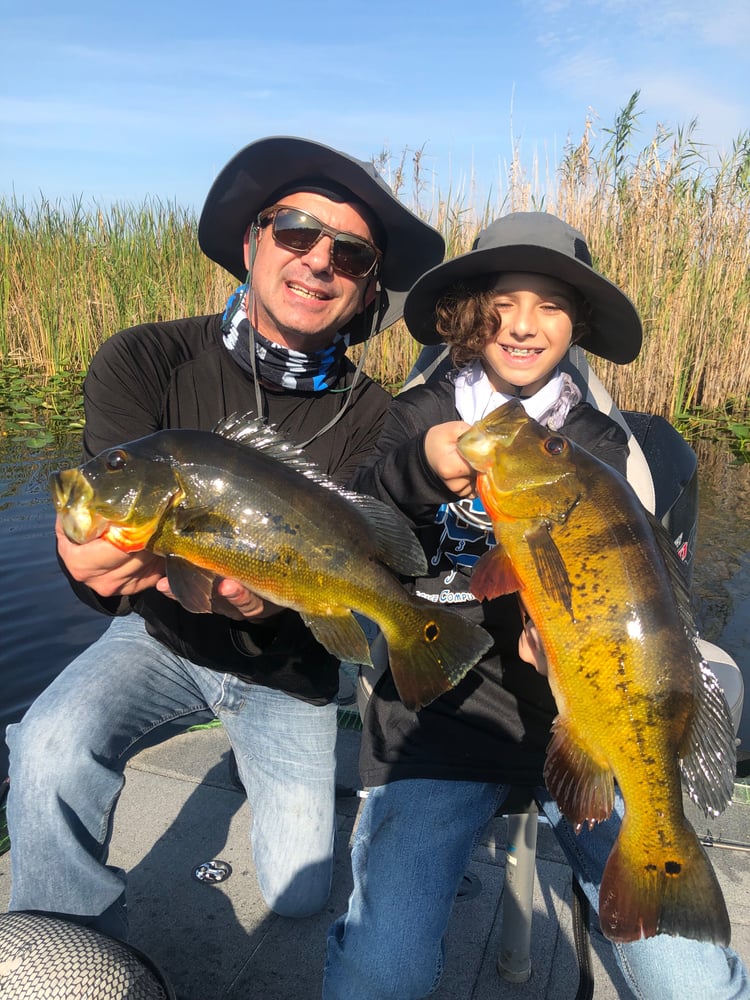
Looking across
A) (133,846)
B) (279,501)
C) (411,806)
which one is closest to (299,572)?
(279,501)

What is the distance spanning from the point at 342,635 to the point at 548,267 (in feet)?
4.56

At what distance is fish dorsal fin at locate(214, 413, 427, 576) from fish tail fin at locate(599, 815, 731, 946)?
0.87m

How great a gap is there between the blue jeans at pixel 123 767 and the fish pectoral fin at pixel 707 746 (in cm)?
146

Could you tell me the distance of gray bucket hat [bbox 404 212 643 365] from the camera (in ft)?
7.96

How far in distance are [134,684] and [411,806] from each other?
1.13 metres

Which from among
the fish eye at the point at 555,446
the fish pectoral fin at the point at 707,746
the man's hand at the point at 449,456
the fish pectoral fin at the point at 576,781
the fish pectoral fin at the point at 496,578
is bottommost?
the fish pectoral fin at the point at 576,781

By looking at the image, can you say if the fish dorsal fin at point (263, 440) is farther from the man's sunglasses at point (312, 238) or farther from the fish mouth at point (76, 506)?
the man's sunglasses at point (312, 238)

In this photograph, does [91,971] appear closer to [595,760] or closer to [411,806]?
[411,806]

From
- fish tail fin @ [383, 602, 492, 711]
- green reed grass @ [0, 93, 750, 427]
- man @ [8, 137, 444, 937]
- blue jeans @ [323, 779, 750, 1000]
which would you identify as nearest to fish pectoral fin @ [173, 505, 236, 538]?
man @ [8, 137, 444, 937]

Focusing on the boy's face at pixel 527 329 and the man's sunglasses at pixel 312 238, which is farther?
the man's sunglasses at pixel 312 238

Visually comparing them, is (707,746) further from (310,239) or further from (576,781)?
(310,239)

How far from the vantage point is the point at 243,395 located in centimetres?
307

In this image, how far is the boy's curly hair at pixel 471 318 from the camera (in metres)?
2.57

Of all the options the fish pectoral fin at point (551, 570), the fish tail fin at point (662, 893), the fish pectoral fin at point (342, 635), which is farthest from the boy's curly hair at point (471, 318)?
the fish tail fin at point (662, 893)
